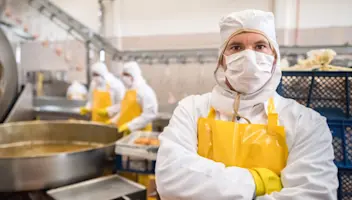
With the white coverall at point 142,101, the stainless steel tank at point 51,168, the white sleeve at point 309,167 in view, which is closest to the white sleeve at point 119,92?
the white coverall at point 142,101

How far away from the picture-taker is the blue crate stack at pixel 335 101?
982 millimetres

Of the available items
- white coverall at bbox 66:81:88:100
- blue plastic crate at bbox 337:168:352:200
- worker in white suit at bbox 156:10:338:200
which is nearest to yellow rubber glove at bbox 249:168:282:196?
worker in white suit at bbox 156:10:338:200

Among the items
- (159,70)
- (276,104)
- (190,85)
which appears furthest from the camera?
(159,70)

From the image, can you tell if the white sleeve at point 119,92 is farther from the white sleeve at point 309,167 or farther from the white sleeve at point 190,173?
the white sleeve at point 309,167

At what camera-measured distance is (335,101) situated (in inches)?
40.3

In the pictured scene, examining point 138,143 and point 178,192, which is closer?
point 178,192

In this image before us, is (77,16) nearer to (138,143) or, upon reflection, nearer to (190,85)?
(190,85)

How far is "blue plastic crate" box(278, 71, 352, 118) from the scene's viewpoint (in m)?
1.00

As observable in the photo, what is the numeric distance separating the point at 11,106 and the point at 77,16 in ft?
5.15

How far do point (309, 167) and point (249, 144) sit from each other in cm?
18

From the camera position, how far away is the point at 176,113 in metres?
1.00

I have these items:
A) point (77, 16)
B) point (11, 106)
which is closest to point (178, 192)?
point (11, 106)

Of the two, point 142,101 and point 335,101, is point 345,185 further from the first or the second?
point 142,101

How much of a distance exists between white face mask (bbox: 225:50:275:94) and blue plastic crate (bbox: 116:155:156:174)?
3.10 ft
